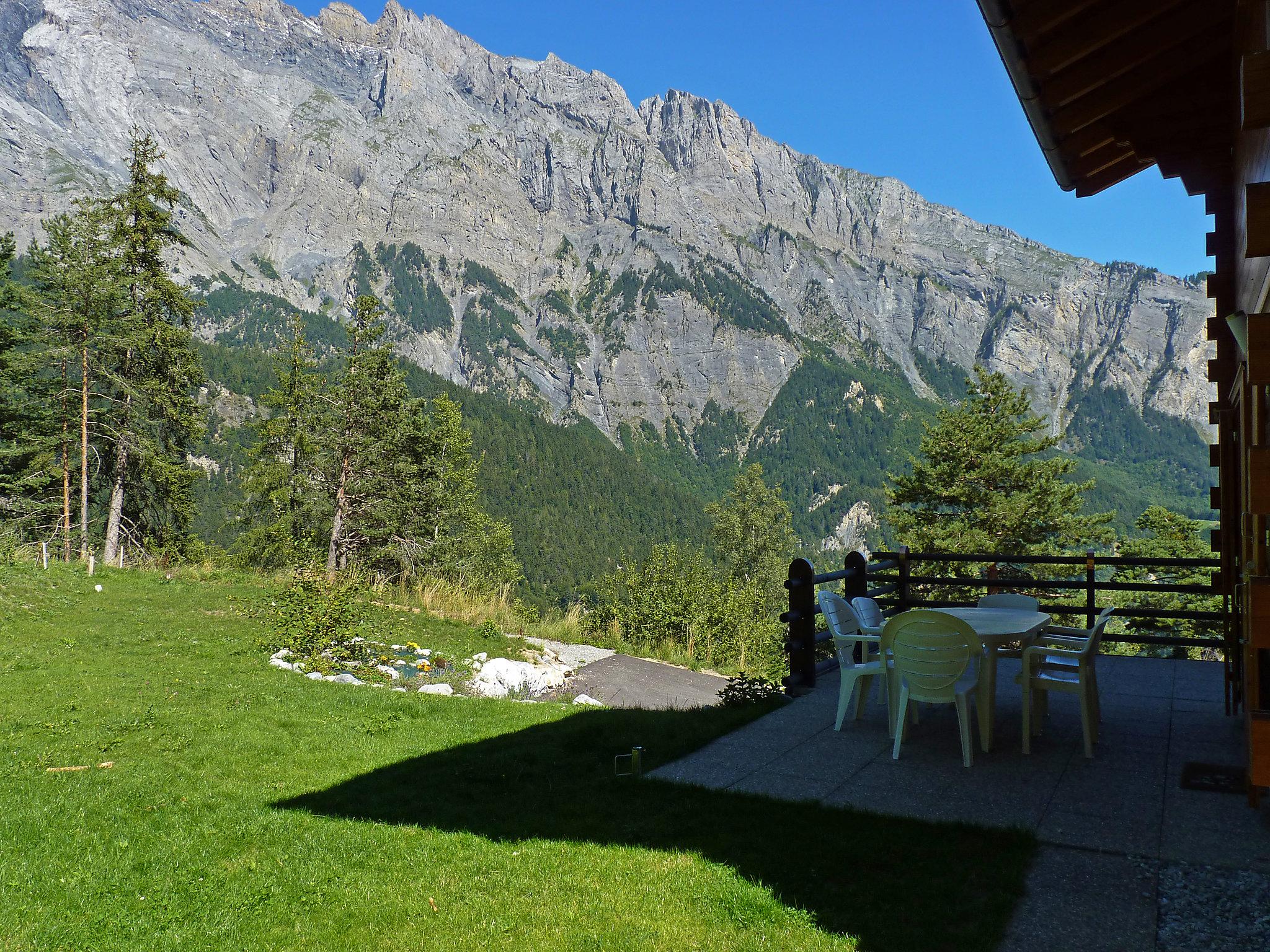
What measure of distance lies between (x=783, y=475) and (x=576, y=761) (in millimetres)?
139493

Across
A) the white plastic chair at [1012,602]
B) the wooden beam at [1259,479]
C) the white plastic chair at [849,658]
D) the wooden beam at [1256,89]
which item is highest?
the wooden beam at [1256,89]

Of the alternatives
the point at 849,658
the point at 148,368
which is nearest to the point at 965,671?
the point at 849,658

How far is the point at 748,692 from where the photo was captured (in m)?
6.71

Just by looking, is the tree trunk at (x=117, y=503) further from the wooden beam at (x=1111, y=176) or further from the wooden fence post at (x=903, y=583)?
the wooden beam at (x=1111, y=176)

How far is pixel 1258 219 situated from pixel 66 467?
22.7 metres

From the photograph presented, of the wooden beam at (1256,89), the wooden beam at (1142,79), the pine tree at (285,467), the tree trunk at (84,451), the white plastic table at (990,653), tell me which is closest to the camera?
the wooden beam at (1256,89)

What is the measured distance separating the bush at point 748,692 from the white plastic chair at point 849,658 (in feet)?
2.45

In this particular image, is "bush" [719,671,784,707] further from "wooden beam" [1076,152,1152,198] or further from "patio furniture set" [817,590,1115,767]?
"wooden beam" [1076,152,1152,198]

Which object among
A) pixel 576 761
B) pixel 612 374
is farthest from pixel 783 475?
pixel 576 761

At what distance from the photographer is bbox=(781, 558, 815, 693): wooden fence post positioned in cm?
691

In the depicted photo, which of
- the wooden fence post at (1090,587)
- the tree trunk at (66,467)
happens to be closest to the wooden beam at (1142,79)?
the wooden fence post at (1090,587)

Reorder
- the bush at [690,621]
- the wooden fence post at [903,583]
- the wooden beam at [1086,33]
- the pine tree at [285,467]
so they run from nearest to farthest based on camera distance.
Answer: the wooden beam at [1086,33] → the wooden fence post at [903,583] → the bush at [690,621] → the pine tree at [285,467]

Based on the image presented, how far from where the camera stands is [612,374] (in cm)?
17075

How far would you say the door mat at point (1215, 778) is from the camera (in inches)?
167
